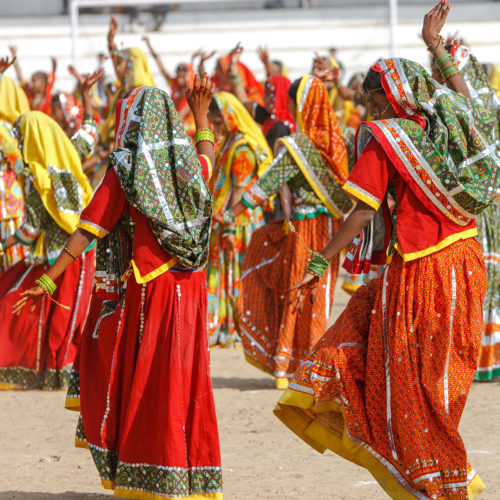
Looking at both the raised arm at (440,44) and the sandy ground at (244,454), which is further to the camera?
the sandy ground at (244,454)

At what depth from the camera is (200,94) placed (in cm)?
481

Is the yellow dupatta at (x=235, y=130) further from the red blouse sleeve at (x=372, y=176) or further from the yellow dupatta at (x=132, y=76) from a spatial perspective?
the red blouse sleeve at (x=372, y=176)

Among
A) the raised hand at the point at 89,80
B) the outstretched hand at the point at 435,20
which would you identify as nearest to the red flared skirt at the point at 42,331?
the raised hand at the point at 89,80

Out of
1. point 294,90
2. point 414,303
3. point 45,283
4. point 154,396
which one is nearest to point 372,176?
point 414,303

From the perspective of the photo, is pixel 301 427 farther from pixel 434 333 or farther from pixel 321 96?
pixel 321 96

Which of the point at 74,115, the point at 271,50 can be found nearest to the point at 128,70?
the point at 74,115

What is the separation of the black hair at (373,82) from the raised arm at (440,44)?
1.50 ft

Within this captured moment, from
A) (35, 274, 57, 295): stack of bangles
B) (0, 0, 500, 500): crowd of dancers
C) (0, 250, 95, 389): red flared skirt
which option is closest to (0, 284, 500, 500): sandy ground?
(0, 250, 95, 389): red flared skirt

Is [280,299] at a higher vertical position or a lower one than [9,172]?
lower

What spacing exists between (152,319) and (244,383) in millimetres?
3415

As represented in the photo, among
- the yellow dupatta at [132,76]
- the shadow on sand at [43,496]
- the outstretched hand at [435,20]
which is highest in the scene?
the yellow dupatta at [132,76]

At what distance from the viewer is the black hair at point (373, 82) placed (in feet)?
14.5

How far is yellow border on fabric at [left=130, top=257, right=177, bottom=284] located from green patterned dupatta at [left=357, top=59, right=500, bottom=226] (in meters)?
0.98

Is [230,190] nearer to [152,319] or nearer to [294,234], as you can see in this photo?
[294,234]
